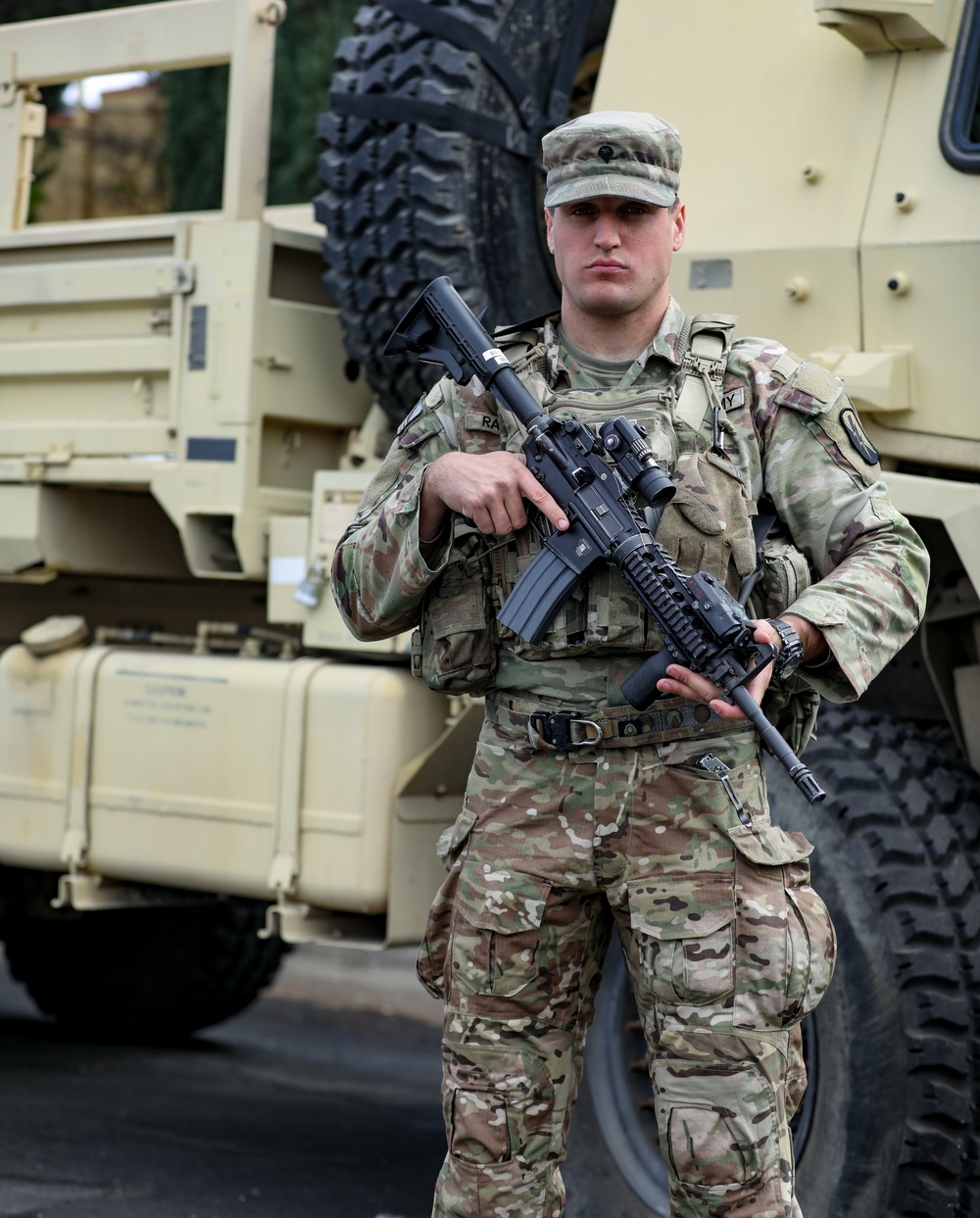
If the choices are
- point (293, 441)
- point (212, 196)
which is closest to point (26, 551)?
point (293, 441)

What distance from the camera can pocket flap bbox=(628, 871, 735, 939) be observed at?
2.45 metres

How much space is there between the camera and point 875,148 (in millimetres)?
3344

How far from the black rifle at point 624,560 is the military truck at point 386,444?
36.2 inches

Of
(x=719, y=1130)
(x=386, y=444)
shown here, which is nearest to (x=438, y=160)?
(x=386, y=444)

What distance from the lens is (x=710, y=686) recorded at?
7.73 ft

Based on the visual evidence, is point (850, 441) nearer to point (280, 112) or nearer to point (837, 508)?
point (837, 508)

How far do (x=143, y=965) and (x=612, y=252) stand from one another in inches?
152

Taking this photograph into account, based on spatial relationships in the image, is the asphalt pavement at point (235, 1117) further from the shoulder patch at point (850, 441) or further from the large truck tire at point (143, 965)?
the shoulder patch at point (850, 441)

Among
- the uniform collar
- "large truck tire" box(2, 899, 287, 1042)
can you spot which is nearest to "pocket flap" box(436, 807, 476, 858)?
the uniform collar

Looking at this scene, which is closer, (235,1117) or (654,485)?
(654,485)

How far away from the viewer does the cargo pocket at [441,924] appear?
2639mm

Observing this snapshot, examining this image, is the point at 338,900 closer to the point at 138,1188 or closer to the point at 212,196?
the point at 138,1188

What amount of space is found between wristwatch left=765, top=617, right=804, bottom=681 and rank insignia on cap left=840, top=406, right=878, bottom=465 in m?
0.35

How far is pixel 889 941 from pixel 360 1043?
11.0 feet
